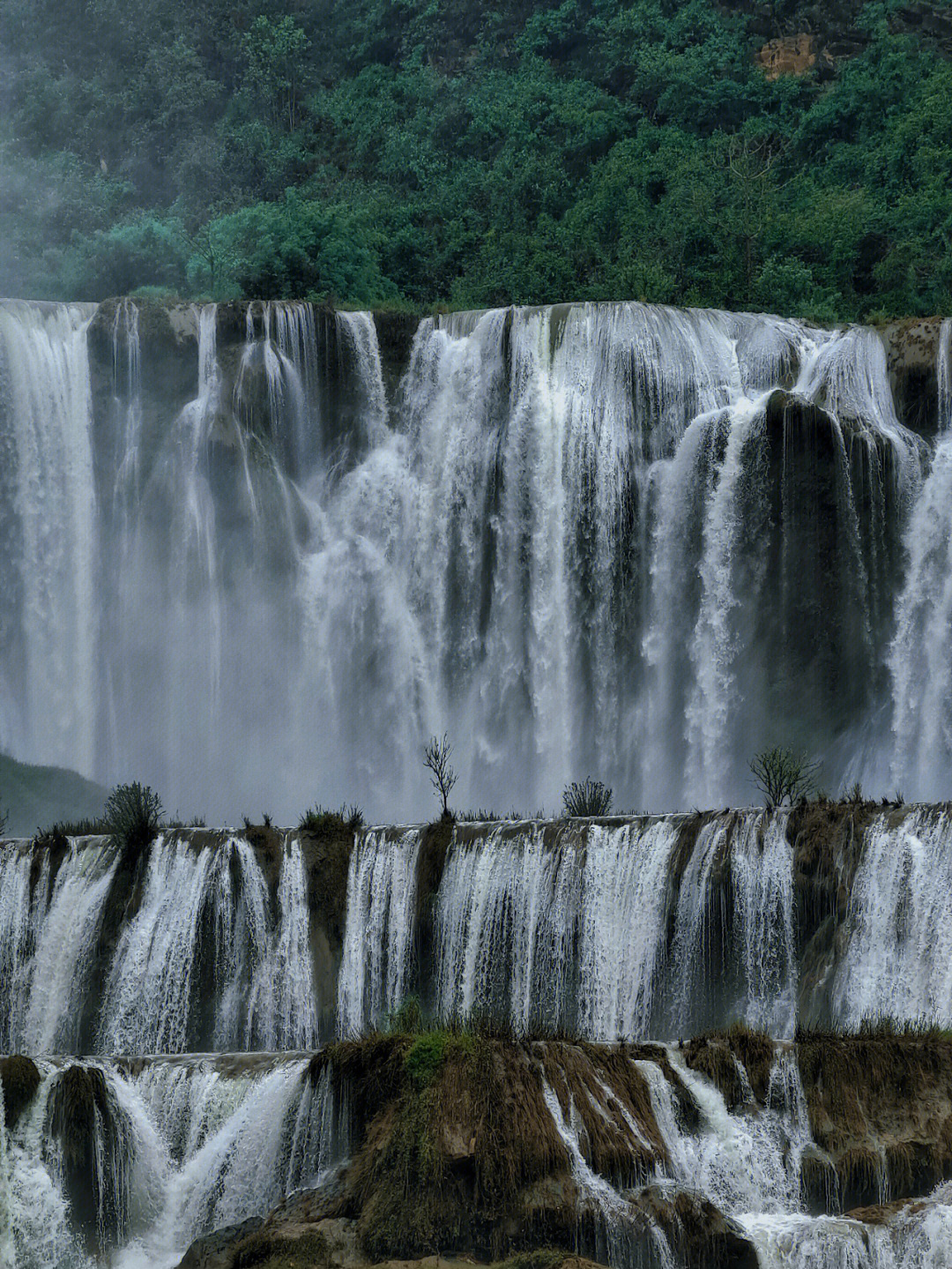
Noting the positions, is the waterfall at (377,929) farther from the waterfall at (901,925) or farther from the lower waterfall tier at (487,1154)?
the waterfall at (901,925)

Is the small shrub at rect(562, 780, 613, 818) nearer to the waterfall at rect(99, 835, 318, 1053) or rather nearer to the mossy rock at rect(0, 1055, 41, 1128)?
the waterfall at rect(99, 835, 318, 1053)

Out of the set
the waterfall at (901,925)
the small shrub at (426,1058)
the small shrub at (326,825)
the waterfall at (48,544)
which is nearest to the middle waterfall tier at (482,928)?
the waterfall at (901,925)

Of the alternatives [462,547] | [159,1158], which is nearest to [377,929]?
[159,1158]

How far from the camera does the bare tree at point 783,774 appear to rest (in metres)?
31.5

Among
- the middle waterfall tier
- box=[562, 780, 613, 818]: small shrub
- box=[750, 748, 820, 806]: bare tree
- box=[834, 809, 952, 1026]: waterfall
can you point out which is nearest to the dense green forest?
Result: box=[750, 748, 820, 806]: bare tree

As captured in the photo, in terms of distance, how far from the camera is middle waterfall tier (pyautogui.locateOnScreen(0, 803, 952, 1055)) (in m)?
27.4

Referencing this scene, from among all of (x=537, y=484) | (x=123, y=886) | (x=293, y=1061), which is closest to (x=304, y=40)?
(x=537, y=484)

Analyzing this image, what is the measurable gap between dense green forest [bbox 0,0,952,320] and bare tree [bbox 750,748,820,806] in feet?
48.9

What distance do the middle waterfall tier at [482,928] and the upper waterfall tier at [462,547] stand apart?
33.0 feet

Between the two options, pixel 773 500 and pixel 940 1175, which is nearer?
pixel 940 1175

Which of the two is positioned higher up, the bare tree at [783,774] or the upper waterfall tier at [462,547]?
the upper waterfall tier at [462,547]

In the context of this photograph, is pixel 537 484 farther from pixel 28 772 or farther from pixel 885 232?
pixel 885 232

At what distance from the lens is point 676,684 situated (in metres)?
40.7

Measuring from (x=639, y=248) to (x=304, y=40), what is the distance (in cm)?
1955
